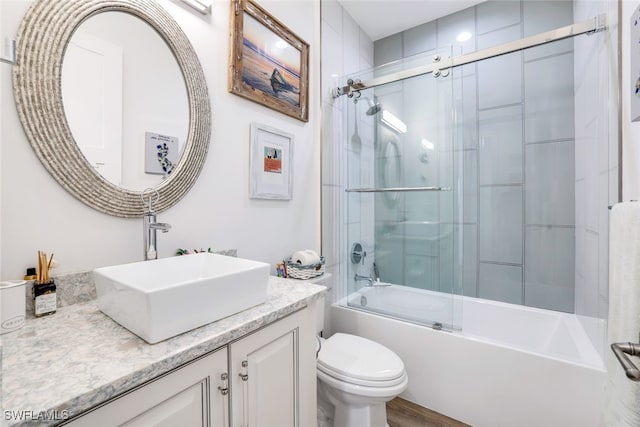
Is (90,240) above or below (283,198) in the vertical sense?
below

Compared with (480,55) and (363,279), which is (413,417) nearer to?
(363,279)

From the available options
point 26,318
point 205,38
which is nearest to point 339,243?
point 205,38

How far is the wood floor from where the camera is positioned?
1527mm

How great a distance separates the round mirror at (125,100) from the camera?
90 centimetres

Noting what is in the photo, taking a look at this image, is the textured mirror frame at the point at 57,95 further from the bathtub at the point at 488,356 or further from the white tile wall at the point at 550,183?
the white tile wall at the point at 550,183

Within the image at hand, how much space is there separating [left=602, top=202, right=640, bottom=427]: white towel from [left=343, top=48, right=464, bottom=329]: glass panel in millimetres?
870

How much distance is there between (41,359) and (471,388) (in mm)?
1798

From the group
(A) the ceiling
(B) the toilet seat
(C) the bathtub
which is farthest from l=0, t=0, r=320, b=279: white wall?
(C) the bathtub

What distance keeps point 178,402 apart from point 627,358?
1.05 meters

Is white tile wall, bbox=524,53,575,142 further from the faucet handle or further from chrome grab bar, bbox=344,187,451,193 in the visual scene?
the faucet handle

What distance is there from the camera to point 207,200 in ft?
4.17

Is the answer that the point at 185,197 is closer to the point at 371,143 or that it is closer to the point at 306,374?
the point at 306,374

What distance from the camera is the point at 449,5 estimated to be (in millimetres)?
2232

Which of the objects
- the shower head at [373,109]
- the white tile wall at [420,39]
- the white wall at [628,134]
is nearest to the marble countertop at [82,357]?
the white wall at [628,134]
